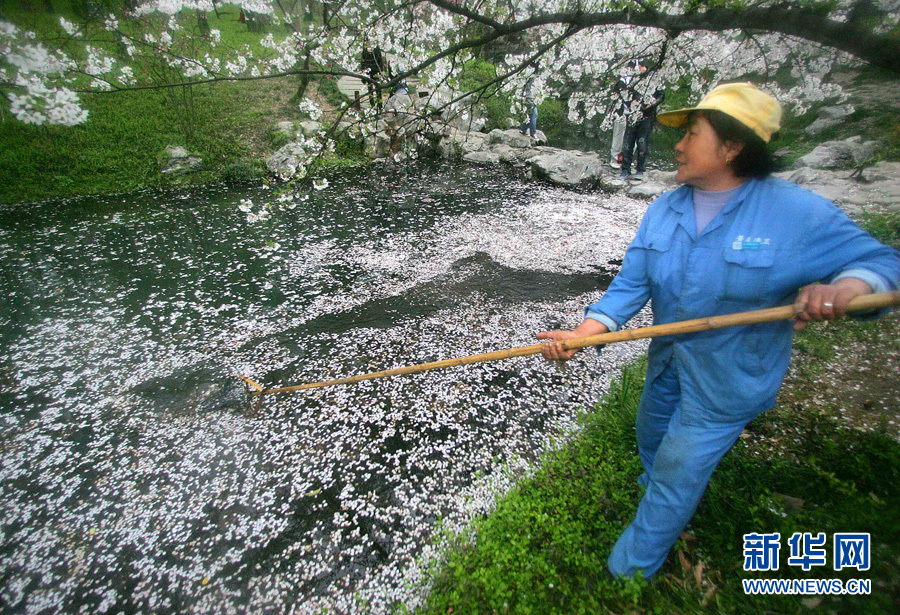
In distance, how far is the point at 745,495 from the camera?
7.07 feet

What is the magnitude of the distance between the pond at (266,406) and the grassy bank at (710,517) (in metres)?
0.29

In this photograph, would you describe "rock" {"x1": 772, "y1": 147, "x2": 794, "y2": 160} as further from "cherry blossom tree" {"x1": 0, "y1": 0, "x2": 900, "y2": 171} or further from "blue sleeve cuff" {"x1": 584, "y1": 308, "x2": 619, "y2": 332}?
"blue sleeve cuff" {"x1": 584, "y1": 308, "x2": 619, "y2": 332}

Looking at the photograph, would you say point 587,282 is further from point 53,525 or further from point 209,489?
point 53,525

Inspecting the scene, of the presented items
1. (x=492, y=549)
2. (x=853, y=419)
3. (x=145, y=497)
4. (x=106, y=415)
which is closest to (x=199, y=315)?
(x=106, y=415)

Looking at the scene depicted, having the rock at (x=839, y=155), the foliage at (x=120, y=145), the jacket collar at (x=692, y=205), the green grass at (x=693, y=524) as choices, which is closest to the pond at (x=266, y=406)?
the green grass at (x=693, y=524)

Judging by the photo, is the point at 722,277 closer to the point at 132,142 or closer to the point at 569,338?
the point at 569,338

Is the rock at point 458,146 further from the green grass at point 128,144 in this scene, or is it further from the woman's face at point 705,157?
the woman's face at point 705,157

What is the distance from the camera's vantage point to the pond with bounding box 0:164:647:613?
2.28 meters

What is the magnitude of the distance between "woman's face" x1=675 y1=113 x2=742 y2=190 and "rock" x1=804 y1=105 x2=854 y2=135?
1332 cm

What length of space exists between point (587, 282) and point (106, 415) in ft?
17.0

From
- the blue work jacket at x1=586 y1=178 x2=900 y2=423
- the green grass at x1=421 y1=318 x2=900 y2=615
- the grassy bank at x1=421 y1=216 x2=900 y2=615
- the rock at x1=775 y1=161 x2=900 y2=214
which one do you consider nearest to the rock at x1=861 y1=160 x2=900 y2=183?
the rock at x1=775 y1=161 x2=900 y2=214

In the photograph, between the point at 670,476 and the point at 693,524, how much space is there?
82 centimetres

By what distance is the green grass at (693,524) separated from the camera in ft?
5.76

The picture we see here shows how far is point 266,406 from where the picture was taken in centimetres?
334
